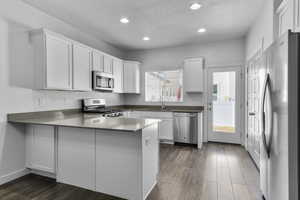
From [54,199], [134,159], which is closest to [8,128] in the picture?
[54,199]

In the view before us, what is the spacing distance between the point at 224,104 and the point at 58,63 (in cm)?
397

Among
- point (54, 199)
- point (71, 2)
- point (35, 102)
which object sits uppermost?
point (71, 2)

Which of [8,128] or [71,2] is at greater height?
[71,2]

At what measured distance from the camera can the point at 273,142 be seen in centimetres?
149

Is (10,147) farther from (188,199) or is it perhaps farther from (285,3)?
(285,3)

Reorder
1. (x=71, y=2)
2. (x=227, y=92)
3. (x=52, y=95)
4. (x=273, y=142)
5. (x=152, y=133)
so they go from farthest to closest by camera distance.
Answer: (x=227, y=92) < (x=52, y=95) < (x=71, y=2) < (x=152, y=133) < (x=273, y=142)

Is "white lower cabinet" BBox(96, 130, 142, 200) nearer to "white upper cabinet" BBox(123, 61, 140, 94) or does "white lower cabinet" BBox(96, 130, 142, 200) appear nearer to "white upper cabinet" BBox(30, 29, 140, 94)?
"white upper cabinet" BBox(30, 29, 140, 94)

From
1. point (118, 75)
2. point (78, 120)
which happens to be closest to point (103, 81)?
point (118, 75)

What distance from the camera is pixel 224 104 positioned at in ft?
14.3

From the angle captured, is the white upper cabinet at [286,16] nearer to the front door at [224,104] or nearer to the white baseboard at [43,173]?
the front door at [224,104]

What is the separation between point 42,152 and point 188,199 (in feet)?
7.15

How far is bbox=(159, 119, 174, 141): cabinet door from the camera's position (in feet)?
14.1

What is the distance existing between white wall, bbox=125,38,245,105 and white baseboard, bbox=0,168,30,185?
10.9 feet

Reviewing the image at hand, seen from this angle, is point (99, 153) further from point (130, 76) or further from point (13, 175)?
point (130, 76)
